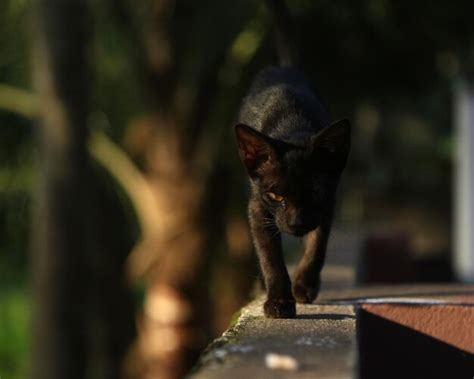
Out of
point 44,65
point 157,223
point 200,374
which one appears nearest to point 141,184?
point 157,223

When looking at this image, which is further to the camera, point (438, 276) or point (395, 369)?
point (438, 276)

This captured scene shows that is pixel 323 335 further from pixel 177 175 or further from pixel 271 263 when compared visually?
pixel 177 175

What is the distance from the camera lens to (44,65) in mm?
9148

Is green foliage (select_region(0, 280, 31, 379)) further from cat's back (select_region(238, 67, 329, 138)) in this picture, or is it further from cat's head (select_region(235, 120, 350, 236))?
cat's head (select_region(235, 120, 350, 236))

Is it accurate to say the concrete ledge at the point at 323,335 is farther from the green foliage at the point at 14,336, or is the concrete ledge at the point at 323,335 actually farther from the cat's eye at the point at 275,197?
the green foliage at the point at 14,336

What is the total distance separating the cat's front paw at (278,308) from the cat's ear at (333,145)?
0.52 metres

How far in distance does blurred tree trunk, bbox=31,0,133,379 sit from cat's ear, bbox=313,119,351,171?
497 cm

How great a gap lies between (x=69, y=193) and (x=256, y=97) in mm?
4176

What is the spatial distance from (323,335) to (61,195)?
18.3ft

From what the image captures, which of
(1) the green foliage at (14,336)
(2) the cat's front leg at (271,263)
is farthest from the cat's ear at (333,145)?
(1) the green foliage at (14,336)

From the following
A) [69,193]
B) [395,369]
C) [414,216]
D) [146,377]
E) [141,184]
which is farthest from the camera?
[414,216]

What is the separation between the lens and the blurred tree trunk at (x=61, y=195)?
8961mm

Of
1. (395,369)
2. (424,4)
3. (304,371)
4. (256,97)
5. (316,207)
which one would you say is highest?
(424,4)

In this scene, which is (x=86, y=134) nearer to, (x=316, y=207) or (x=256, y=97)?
(x=256, y=97)
